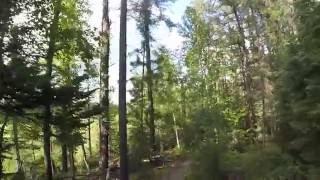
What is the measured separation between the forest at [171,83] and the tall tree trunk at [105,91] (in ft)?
0.15

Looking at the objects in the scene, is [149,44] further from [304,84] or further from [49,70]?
[304,84]

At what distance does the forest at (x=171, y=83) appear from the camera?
1209 centimetres

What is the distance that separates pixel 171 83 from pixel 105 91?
2178 centimetres

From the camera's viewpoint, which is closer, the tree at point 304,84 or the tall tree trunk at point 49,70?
the tree at point 304,84

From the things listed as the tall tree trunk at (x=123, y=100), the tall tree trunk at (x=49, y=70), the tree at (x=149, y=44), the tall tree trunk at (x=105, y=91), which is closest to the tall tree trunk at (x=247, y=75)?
the tree at (x=149, y=44)

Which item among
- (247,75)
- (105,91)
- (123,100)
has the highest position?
(247,75)

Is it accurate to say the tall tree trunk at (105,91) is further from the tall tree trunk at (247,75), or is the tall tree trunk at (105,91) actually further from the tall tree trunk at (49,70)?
the tall tree trunk at (247,75)

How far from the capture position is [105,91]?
18516 millimetres

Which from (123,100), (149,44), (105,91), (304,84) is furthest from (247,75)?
(304,84)

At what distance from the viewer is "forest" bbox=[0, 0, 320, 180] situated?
1209 centimetres

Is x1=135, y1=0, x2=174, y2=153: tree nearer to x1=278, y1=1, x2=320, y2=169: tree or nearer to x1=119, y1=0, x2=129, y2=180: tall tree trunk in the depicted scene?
x1=119, y1=0, x2=129, y2=180: tall tree trunk

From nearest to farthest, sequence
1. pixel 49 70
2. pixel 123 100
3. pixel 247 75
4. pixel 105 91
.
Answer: pixel 123 100
pixel 49 70
pixel 105 91
pixel 247 75

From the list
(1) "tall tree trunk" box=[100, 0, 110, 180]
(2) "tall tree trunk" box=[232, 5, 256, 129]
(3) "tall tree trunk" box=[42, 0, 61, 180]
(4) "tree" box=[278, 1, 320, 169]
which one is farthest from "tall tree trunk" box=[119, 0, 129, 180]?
(2) "tall tree trunk" box=[232, 5, 256, 129]

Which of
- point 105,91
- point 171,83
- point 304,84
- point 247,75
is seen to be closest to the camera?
point 304,84
